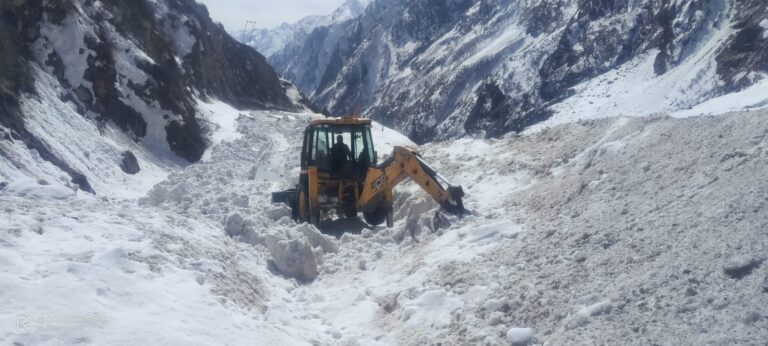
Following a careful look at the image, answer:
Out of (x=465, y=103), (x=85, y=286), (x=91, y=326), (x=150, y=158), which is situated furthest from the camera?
(x=465, y=103)

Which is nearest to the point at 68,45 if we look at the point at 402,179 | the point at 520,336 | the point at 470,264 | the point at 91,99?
the point at 91,99

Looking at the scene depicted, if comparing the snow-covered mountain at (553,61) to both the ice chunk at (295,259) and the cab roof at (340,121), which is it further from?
the ice chunk at (295,259)

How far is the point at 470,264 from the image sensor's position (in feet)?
26.1

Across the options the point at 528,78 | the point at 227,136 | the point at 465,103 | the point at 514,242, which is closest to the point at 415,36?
the point at 465,103

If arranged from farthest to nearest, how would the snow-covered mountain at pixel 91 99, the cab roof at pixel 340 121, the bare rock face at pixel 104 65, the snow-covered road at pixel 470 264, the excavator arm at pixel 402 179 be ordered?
the bare rock face at pixel 104 65 < the snow-covered mountain at pixel 91 99 < the cab roof at pixel 340 121 < the excavator arm at pixel 402 179 < the snow-covered road at pixel 470 264

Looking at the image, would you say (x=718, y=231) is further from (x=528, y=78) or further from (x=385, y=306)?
(x=528, y=78)

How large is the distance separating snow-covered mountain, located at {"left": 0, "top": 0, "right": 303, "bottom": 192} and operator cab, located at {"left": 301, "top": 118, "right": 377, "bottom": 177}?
5530 mm

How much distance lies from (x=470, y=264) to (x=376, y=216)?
4880mm

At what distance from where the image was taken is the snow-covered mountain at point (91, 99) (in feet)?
51.8

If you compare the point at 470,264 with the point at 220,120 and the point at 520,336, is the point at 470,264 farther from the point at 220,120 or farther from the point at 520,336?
the point at 220,120

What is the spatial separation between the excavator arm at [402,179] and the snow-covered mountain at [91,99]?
6.65m

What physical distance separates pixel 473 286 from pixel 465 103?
100868mm

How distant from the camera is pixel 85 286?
19.1 ft

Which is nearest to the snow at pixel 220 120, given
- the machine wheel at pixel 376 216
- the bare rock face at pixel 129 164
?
the bare rock face at pixel 129 164
